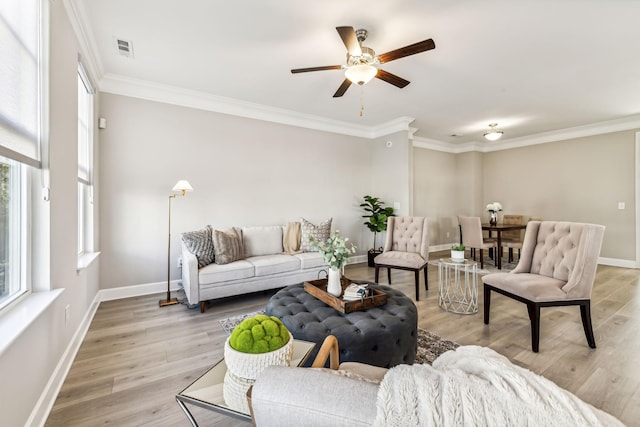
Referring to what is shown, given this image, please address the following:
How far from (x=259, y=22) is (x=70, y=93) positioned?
1.64m

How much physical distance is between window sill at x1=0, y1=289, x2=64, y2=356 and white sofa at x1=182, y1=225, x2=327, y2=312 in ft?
4.58

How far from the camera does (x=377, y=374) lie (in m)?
1.24

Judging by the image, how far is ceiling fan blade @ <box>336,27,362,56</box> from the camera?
84.9 inches

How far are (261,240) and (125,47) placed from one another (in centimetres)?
267

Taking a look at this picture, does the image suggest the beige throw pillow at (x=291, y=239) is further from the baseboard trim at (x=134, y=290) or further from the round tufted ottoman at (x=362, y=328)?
the round tufted ottoman at (x=362, y=328)

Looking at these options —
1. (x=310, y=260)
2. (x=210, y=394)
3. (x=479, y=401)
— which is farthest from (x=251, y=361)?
(x=310, y=260)

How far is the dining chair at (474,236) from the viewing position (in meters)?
5.25

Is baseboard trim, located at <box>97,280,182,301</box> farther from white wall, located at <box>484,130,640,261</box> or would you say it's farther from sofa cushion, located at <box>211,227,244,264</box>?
white wall, located at <box>484,130,640,261</box>

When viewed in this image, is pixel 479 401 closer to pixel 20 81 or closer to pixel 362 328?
pixel 362 328

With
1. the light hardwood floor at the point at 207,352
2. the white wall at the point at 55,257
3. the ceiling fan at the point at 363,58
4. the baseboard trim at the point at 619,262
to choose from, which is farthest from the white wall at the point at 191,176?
the baseboard trim at the point at 619,262

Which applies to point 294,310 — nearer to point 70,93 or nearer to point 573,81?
point 70,93

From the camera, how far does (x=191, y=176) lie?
159 inches

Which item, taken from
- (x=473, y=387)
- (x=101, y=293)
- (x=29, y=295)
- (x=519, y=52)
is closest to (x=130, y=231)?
(x=101, y=293)

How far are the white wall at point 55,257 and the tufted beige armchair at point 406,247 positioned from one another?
3.25 metres
